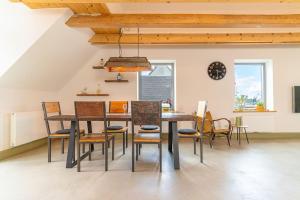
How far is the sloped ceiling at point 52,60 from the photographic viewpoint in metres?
3.61

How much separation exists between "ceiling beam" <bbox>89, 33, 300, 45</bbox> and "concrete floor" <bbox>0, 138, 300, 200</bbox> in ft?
8.17

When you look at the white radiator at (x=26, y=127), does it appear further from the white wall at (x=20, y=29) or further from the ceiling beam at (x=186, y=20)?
the ceiling beam at (x=186, y=20)

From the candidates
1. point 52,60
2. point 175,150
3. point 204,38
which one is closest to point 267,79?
point 204,38

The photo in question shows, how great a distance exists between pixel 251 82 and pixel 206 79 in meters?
1.44

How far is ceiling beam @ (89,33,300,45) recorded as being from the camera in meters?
4.82

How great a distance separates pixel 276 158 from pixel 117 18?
3.72 m

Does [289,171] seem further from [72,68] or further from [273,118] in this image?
[72,68]

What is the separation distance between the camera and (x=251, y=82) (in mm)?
6039

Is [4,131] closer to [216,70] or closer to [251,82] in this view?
[216,70]

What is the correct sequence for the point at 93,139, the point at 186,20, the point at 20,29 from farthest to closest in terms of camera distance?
the point at 186,20, the point at 20,29, the point at 93,139

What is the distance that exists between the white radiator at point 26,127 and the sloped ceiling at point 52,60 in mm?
580

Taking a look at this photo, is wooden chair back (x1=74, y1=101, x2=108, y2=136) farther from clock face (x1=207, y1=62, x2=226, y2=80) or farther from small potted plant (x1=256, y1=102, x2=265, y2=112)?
small potted plant (x1=256, y1=102, x2=265, y2=112)

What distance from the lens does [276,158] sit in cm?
370

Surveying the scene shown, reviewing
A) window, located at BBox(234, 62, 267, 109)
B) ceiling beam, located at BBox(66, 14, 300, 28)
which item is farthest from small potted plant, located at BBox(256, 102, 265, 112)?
ceiling beam, located at BBox(66, 14, 300, 28)
